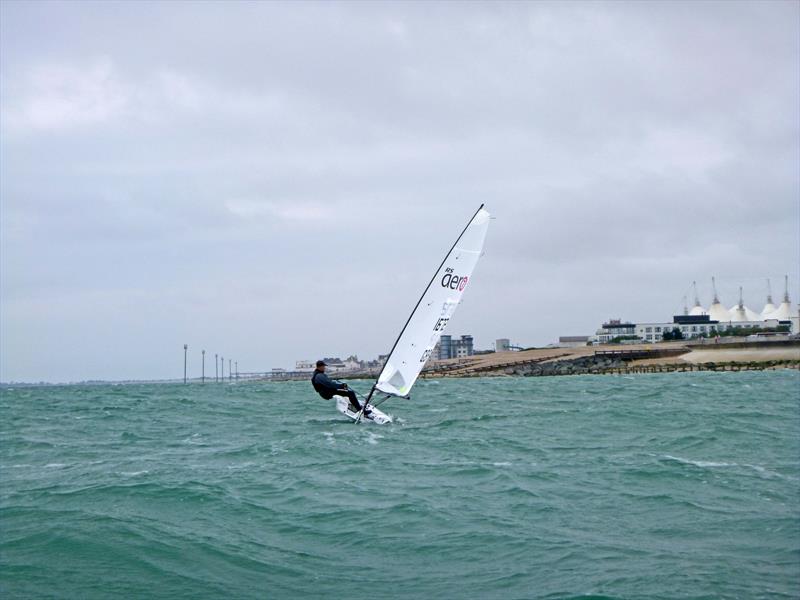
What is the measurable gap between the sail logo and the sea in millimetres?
4336

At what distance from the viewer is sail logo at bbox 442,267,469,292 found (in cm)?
2134

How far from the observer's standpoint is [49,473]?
1421 centimetres

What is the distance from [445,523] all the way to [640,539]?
7.48ft

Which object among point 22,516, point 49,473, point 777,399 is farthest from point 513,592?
point 777,399

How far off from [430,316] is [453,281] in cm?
115

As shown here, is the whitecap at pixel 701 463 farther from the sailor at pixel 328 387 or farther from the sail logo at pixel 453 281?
the sailor at pixel 328 387

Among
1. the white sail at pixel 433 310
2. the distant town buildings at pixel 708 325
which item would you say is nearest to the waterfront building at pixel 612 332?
the distant town buildings at pixel 708 325

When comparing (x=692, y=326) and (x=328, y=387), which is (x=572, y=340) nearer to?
(x=692, y=326)

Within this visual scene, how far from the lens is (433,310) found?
21688 millimetres

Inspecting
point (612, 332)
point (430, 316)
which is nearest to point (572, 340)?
point (612, 332)

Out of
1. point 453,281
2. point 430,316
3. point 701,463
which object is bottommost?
point 701,463

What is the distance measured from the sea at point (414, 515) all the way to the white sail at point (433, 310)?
3.40m

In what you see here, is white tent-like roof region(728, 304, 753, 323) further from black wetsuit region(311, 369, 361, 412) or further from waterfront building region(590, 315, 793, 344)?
black wetsuit region(311, 369, 361, 412)

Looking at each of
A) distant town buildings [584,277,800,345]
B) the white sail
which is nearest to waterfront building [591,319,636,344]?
distant town buildings [584,277,800,345]
